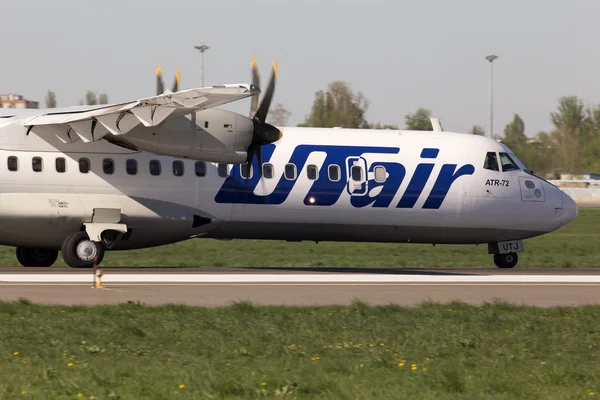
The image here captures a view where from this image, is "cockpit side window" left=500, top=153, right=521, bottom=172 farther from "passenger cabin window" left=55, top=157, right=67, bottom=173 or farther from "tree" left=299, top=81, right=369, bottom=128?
"tree" left=299, top=81, right=369, bottom=128

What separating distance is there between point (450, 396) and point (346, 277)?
39.3 feet

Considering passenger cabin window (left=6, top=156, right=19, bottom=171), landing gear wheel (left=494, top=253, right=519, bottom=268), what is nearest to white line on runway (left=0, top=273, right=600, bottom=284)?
passenger cabin window (left=6, top=156, right=19, bottom=171)

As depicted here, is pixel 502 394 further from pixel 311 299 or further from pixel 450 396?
A: pixel 311 299

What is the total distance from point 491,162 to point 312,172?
204 inches

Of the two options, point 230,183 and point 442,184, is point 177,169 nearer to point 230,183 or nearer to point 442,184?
point 230,183

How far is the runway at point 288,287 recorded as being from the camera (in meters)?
18.0

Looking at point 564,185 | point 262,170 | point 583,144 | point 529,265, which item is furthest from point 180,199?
point 583,144

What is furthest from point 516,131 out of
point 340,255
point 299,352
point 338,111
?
point 299,352

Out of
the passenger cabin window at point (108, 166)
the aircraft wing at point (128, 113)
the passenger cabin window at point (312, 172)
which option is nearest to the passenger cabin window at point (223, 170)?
the passenger cabin window at point (312, 172)

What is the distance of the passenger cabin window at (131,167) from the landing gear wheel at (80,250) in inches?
72.0

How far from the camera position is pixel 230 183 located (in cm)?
2389

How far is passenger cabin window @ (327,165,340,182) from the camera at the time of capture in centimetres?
2444

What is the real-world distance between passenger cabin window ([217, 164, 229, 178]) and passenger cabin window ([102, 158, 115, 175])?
8.42 ft

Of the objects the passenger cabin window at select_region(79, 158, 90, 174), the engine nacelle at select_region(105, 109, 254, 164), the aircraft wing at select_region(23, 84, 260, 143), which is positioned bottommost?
the passenger cabin window at select_region(79, 158, 90, 174)
